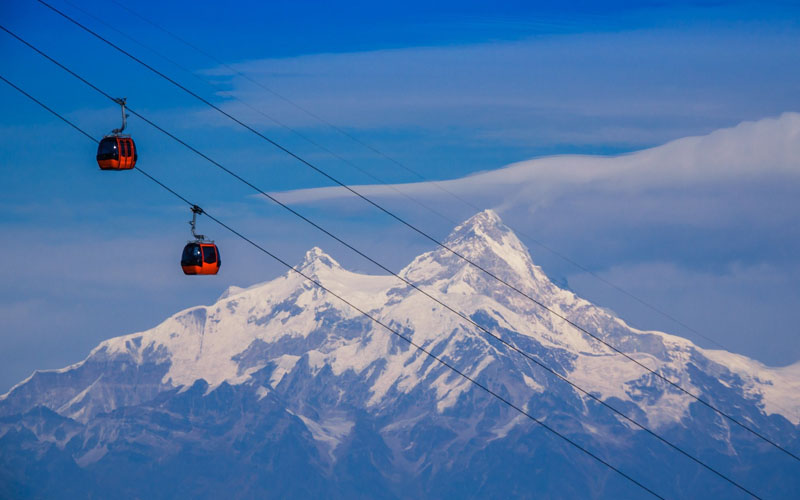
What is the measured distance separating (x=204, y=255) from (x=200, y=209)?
12690 millimetres

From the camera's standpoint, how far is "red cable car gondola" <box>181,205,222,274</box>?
240ft

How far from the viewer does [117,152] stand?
69.9 metres

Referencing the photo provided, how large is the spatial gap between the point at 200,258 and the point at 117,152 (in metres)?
7.51

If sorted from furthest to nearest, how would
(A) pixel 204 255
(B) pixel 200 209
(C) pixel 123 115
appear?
1. (A) pixel 204 255
2. (C) pixel 123 115
3. (B) pixel 200 209

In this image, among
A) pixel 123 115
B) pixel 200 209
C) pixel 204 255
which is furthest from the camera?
pixel 204 255

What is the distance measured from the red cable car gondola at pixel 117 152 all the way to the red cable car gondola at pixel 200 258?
5618 millimetres

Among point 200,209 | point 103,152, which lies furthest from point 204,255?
point 200,209

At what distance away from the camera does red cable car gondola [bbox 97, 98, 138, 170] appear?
6994 cm

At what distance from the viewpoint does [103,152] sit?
2773 inches

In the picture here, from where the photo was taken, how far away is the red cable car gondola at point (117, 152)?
6994 cm

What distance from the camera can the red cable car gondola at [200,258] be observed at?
73250 mm

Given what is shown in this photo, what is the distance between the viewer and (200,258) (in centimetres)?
7338

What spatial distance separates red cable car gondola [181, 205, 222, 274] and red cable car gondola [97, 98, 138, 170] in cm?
562

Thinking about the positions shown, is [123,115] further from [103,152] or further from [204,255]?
[204,255]
